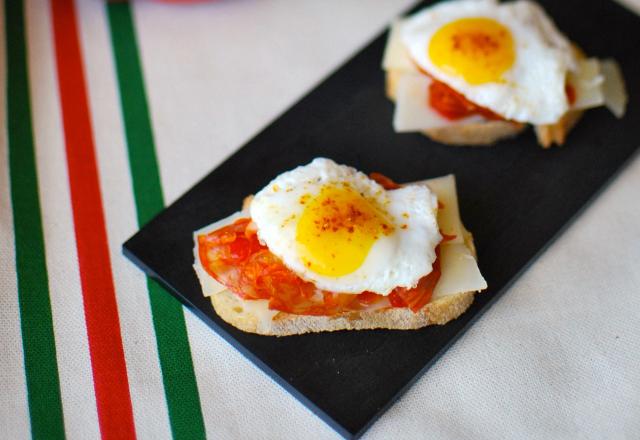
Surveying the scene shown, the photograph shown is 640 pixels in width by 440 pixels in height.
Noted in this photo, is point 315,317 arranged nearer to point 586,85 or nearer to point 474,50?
point 474,50

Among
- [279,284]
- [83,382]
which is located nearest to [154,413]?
[83,382]

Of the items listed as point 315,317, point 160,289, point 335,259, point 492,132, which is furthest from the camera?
point 492,132

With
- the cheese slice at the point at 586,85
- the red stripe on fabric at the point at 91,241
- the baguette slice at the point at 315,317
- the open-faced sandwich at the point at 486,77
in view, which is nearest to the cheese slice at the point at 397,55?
the open-faced sandwich at the point at 486,77

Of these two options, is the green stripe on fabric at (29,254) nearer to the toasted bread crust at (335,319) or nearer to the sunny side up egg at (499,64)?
the toasted bread crust at (335,319)

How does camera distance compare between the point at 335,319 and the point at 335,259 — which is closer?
the point at 335,259

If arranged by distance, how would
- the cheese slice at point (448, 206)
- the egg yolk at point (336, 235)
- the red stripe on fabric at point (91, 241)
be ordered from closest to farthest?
the egg yolk at point (336, 235)
the red stripe on fabric at point (91, 241)
the cheese slice at point (448, 206)

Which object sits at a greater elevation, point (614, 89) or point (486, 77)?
point (486, 77)

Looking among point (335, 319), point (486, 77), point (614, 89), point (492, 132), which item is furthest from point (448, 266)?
point (614, 89)
